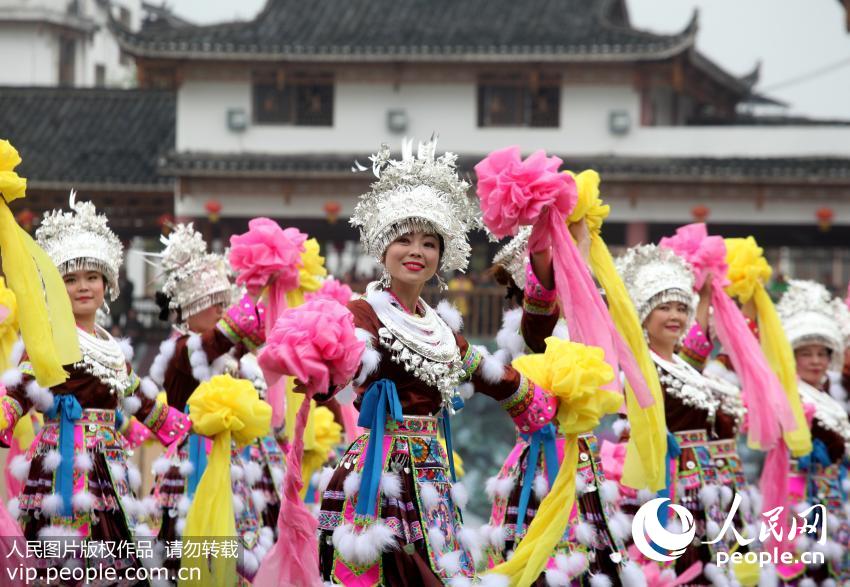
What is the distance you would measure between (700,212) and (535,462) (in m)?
16.3

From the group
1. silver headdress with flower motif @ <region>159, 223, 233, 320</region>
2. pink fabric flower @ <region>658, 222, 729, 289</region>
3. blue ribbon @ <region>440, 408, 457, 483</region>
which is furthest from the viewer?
silver headdress with flower motif @ <region>159, 223, 233, 320</region>

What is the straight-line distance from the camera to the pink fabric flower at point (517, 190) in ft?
19.2

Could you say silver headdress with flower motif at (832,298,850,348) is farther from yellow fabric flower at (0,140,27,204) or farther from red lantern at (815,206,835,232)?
red lantern at (815,206,835,232)

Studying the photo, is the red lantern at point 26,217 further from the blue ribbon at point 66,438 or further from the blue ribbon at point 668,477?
the blue ribbon at point 668,477

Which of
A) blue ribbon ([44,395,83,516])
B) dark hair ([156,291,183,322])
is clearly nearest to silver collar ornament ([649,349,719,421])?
dark hair ([156,291,183,322])

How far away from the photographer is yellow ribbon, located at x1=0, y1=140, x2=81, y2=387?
5906mm

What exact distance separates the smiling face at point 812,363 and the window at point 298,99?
14.8 m

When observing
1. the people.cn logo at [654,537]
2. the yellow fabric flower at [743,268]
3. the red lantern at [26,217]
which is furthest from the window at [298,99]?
the people.cn logo at [654,537]

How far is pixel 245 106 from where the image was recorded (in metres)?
23.3

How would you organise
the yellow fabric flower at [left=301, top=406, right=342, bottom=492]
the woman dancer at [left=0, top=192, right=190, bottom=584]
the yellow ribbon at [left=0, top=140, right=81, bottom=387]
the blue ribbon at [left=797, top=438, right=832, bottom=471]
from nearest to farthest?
Result: the yellow ribbon at [left=0, top=140, right=81, bottom=387], the woman dancer at [left=0, top=192, right=190, bottom=584], the blue ribbon at [left=797, top=438, right=832, bottom=471], the yellow fabric flower at [left=301, top=406, right=342, bottom=492]

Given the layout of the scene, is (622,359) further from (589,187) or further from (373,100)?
(373,100)

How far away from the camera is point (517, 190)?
230 inches

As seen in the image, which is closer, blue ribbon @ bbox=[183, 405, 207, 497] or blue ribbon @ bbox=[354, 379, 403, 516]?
blue ribbon @ bbox=[354, 379, 403, 516]

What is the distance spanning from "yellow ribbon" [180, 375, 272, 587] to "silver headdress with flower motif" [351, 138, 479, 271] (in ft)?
4.56
